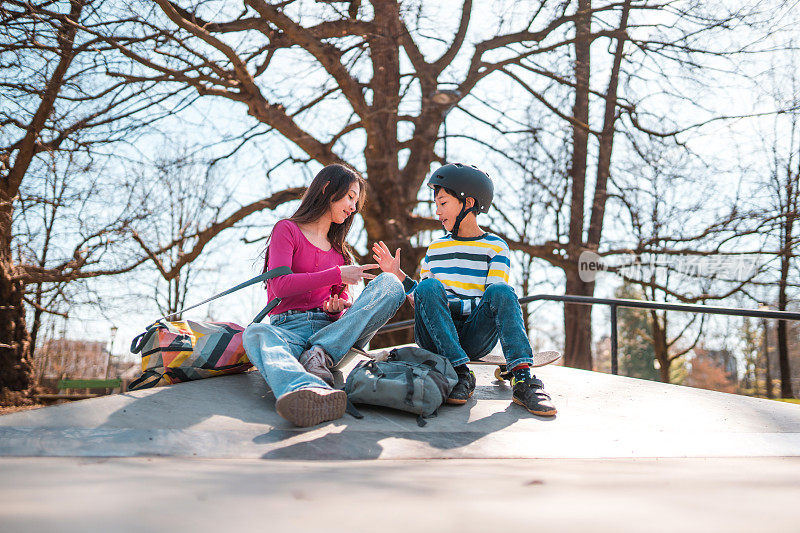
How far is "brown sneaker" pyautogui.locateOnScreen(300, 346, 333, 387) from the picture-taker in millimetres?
2689

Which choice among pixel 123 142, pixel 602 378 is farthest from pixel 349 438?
pixel 123 142

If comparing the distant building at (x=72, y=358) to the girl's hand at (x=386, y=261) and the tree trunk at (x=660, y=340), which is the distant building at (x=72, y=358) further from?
the tree trunk at (x=660, y=340)

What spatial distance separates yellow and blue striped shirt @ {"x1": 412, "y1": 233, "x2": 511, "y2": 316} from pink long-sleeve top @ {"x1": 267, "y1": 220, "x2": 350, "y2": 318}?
572 millimetres

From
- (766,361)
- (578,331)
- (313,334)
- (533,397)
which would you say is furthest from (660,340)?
(313,334)

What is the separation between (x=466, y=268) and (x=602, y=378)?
166 cm

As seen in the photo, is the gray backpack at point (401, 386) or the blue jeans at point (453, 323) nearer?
the gray backpack at point (401, 386)

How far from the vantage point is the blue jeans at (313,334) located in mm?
2482

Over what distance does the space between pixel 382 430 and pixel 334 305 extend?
93 cm

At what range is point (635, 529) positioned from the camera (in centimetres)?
103

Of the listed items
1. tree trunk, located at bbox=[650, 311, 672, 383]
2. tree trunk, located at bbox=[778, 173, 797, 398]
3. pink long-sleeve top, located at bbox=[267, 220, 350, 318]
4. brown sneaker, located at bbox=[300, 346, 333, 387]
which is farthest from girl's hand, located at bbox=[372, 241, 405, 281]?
tree trunk, located at bbox=[650, 311, 672, 383]

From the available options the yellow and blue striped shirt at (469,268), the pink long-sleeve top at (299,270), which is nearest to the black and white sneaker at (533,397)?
the yellow and blue striped shirt at (469,268)

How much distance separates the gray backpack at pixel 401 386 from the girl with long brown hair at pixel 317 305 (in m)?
0.16

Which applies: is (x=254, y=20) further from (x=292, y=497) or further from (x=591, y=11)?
(x=292, y=497)

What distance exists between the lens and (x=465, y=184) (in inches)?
137
